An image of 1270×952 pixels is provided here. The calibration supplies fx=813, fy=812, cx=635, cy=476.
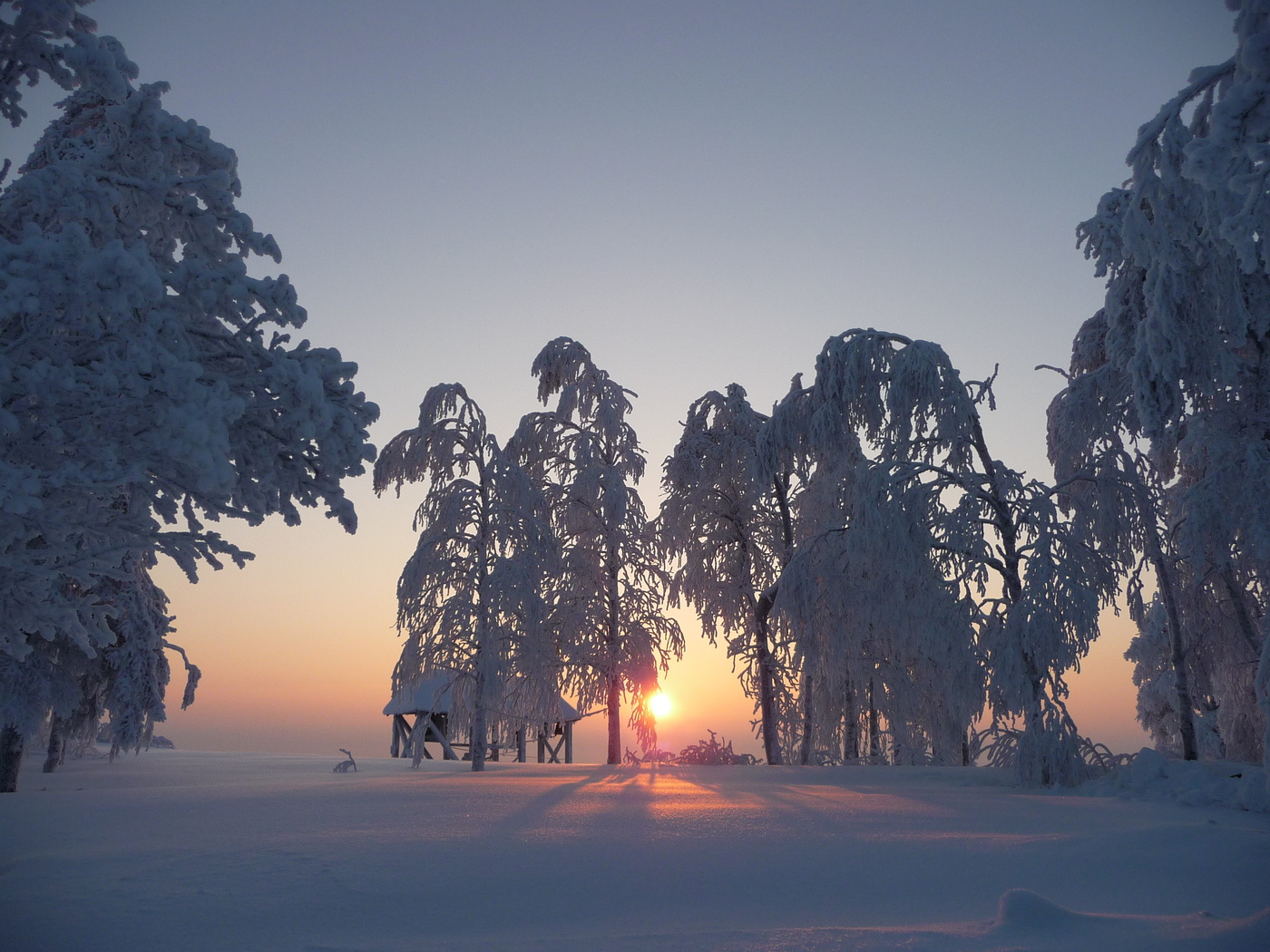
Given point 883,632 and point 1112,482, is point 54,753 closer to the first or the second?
point 883,632

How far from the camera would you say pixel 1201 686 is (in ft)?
49.0

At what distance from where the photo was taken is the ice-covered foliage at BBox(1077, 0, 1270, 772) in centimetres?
468

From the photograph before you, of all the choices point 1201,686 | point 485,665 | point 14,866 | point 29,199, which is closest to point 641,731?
point 485,665

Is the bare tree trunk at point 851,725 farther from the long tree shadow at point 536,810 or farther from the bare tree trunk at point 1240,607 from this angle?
the long tree shadow at point 536,810

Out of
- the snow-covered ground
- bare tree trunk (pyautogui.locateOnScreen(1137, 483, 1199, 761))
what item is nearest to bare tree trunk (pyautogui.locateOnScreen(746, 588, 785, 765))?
bare tree trunk (pyautogui.locateOnScreen(1137, 483, 1199, 761))

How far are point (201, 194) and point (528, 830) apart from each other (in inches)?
211

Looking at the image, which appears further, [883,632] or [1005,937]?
[883,632]

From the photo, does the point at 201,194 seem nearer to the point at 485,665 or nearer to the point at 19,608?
the point at 19,608

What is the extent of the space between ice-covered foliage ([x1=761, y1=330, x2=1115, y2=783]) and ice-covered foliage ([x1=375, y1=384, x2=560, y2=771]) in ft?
15.6

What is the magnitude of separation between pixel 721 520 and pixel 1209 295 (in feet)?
35.1

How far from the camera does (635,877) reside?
4.61 metres

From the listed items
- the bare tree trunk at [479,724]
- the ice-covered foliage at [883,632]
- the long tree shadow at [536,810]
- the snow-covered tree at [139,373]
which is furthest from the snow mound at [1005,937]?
the bare tree trunk at [479,724]

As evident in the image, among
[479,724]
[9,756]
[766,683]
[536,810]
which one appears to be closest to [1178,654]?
[766,683]

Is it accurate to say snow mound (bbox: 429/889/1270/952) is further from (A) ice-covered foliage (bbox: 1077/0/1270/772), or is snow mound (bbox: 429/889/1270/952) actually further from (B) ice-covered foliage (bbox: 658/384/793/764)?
(B) ice-covered foliage (bbox: 658/384/793/764)
